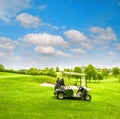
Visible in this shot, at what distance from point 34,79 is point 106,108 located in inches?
1037

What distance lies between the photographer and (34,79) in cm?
4850

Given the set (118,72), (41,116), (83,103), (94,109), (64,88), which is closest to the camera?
(41,116)

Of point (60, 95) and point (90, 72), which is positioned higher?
point (90, 72)

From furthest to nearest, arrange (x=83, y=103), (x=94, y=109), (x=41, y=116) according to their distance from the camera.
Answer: (x=83, y=103) → (x=94, y=109) → (x=41, y=116)

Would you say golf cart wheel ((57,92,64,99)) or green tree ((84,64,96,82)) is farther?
green tree ((84,64,96,82))

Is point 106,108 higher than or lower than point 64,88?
lower

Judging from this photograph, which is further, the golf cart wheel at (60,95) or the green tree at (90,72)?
the green tree at (90,72)

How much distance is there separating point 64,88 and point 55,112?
6.89m

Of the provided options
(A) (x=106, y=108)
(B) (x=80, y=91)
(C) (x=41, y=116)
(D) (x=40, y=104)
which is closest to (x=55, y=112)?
(C) (x=41, y=116)

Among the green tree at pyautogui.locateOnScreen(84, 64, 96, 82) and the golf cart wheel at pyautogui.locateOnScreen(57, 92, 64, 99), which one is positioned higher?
the green tree at pyautogui.locateOnScreen(84, 64, 96, 82)

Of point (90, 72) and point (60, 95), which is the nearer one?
point (60, 95)

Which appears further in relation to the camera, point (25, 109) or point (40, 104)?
point (40, 104)

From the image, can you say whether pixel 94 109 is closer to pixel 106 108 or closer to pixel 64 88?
pixel 106 108

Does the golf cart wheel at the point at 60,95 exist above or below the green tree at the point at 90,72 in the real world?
below
